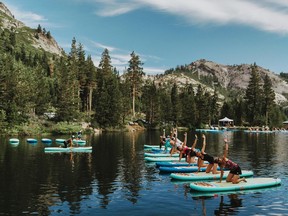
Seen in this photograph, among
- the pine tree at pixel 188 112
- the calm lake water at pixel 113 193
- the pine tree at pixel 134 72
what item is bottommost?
the calm lake water at pixel 113 193

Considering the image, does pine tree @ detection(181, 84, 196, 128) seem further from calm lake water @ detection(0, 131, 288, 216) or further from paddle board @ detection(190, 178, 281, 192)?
paddle board @ detection(190, 178, 281, 192)

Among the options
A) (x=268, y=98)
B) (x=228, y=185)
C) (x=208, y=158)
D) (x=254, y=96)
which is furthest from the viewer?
(x=254, y=96)

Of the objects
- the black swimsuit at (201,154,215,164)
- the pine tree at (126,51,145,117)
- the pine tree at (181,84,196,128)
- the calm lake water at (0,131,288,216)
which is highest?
the pine tree at (126,51,145,117)

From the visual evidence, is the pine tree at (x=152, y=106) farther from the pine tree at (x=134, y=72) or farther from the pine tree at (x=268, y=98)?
the pine tree at (x=268, y=98)

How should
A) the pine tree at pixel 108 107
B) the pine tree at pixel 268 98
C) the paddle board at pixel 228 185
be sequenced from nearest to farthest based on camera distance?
the paddle board at pixel 228 185, the pine tree at pixel 108 107, the pine tree at pixel 268 98

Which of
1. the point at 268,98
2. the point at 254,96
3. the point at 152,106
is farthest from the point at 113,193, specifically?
the point at 254,96

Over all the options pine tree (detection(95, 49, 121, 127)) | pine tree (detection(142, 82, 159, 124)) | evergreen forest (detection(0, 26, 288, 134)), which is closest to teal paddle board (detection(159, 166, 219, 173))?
evergreen forest (detection(0, 26, 288, 134))

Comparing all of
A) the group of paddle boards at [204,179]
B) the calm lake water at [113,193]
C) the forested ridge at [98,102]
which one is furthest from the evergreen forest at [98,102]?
the group of paddle boards at [204,179]

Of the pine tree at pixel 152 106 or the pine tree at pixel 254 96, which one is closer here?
the pine tree at pixel 152 106

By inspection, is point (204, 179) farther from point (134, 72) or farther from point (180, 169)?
point (134, 72)

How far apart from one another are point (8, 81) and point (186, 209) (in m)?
65.3

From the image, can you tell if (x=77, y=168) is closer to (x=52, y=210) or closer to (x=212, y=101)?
(x=52, y=210)

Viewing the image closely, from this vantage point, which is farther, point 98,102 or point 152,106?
point 152,106

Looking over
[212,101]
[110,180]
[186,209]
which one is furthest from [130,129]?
[186,209]
